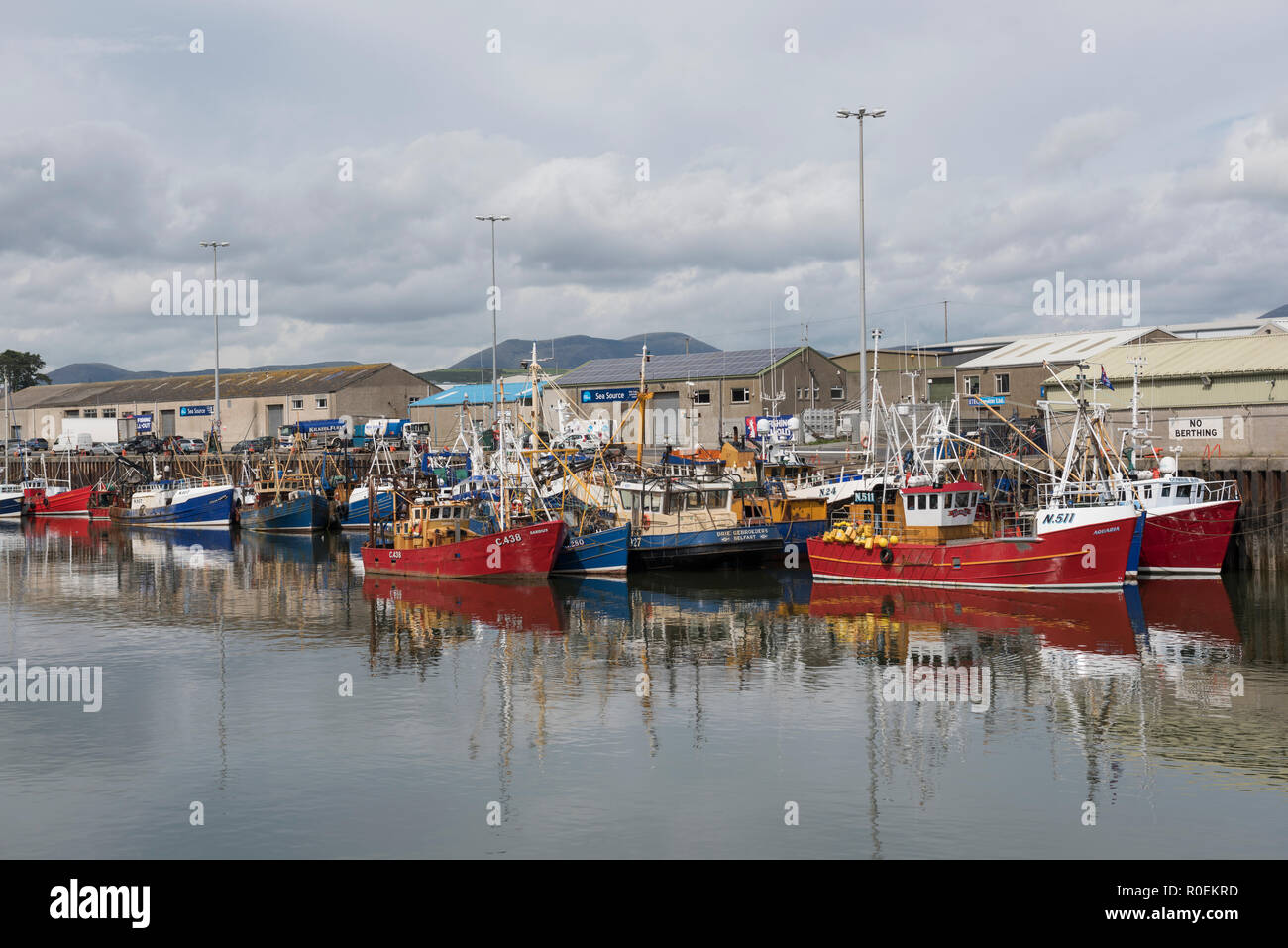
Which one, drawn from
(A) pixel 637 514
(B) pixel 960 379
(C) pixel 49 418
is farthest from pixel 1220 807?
(C) pixel 49 418

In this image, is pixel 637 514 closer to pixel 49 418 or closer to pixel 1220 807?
pixel 1220 807

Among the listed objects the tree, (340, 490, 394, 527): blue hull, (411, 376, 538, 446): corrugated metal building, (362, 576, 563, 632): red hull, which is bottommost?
(362, 576, 563, 632): red hull

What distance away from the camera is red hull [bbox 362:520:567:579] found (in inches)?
1709

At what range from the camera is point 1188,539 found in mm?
41719

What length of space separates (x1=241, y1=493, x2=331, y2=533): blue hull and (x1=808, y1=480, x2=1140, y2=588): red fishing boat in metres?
38.9

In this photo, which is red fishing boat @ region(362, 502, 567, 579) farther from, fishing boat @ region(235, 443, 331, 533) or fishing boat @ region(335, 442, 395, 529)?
fishing boat @ region(235, 443, 331, 533)

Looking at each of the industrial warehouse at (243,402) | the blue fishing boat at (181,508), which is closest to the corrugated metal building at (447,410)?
the industrial warehouse at (243,402)

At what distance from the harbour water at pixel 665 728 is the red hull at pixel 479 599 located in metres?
0.24

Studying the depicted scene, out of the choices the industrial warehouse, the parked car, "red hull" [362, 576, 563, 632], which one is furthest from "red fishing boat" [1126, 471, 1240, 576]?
the parked car

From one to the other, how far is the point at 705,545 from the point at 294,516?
3481 cm

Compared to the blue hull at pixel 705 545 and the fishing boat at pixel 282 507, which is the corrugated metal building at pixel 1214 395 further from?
the fishing boat at pixel 282 507
